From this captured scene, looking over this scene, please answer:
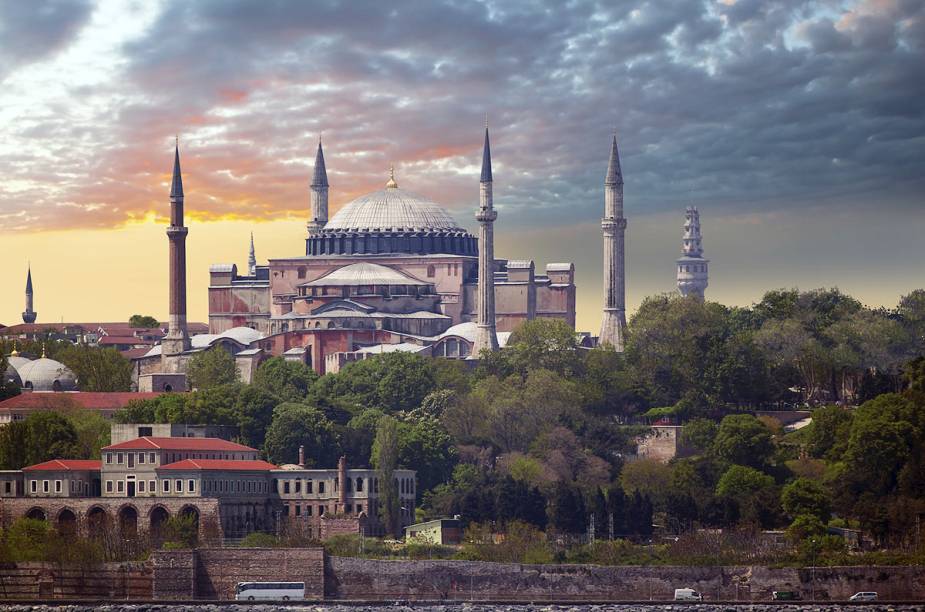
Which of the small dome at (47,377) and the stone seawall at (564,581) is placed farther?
the small dome at (47,377)

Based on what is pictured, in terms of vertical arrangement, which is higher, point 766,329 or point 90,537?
point 766,329

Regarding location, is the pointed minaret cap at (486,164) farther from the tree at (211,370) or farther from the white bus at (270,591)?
the white bus at (270,591)

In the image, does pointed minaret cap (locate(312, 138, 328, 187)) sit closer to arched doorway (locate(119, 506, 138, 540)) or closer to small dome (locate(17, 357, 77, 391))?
small dome (locate(17, 357, 77, 391))

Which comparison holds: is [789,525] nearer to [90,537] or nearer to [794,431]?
[794,431]

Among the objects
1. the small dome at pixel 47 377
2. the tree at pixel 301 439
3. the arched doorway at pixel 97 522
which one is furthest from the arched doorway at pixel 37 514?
the small dome at pixel 47 377

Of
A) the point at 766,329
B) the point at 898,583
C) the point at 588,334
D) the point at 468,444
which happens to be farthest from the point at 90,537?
the point at 588,334
